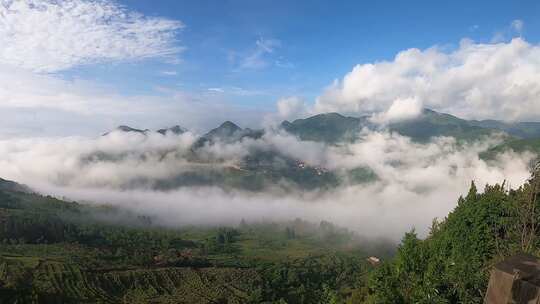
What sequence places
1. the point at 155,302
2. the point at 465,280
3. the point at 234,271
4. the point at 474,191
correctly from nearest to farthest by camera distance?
the point at 465,280 < the point at 474,191 < the point at 155,302 < the point at 234,271

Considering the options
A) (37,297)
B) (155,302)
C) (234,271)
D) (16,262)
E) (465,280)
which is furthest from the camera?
(234,271)

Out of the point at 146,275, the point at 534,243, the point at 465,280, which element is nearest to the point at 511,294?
the point at 465,280

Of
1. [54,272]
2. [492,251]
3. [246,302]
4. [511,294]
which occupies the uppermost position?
[511,294]

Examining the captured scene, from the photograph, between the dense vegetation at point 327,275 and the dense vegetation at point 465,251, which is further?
the dense vegetation at point 327,275

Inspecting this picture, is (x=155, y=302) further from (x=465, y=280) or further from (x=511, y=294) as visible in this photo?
(x=511, y=294)

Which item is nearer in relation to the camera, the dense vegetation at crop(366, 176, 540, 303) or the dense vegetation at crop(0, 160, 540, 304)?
the dense vegetation at crop(366, 176, 540, 303)

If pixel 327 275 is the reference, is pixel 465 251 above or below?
above

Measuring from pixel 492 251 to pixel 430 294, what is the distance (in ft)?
113

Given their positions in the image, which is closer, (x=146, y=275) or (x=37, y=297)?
(x=37, y=297)

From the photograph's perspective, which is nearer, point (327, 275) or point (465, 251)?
point (465, 251)

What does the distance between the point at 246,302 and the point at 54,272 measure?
241 feet

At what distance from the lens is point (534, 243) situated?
135ft

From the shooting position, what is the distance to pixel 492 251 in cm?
4766

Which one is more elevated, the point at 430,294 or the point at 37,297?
the point at 430,294
